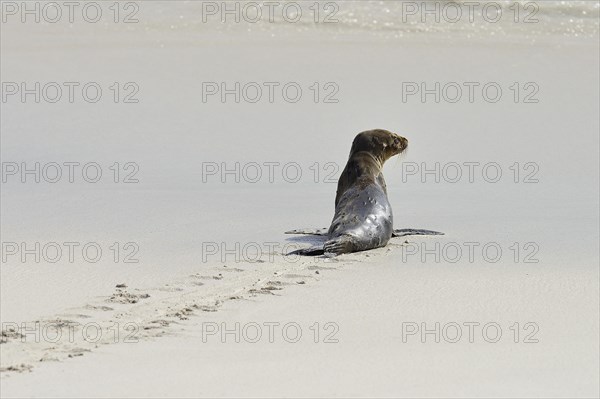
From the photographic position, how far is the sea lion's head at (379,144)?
1004cm

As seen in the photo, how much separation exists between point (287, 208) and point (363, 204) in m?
0.75

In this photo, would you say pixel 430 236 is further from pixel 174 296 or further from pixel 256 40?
pixel 256 40

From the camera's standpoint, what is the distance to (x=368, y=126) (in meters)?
11.6

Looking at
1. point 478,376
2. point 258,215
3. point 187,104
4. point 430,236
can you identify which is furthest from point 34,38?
point 478,376

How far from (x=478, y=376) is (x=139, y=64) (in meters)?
8.32

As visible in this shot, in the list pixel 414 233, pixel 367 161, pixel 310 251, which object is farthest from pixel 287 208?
pixel 310 251

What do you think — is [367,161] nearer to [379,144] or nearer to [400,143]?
[379,144]

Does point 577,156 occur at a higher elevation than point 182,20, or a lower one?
lower

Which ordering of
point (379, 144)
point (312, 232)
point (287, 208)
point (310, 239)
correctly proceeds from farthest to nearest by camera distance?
1. point (379, 144)
2. point (287, 208)
3. point (312, 232)
4. point (310, 239)

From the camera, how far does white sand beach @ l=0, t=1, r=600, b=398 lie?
6.01 meters

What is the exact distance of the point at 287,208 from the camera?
9.63m

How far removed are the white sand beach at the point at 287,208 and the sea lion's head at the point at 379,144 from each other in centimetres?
34

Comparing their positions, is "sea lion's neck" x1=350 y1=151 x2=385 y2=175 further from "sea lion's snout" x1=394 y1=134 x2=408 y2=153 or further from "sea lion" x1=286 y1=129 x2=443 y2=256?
"sea lion's snout" x1=394 y1=134 x2=408 y2=153

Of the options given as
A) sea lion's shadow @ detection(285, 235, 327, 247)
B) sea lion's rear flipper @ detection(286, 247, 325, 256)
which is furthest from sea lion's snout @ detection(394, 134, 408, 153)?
sea lion's rear flipper @ detection(286, 247, 325, 256)
